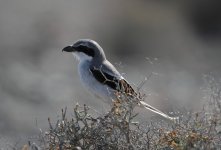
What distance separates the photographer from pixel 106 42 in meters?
24.6

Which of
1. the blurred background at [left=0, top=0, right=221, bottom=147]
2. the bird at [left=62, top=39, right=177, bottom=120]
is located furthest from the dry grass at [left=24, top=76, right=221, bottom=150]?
the blurred background at [left=0, top=0, right=221, bottom=147]

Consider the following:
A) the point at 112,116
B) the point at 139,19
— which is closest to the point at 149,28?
the point at 139,19

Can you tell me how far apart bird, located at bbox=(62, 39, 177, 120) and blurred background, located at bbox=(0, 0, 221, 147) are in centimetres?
890

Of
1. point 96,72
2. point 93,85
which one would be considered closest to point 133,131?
point 93,85

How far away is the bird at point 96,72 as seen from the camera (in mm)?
9188

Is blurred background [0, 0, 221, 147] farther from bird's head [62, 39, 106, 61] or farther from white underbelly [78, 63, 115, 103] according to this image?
white underbelly [78, 63, 115, 103]

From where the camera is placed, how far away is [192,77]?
73.0ft

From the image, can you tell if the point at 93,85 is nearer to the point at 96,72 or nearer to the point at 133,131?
the point at 96,72

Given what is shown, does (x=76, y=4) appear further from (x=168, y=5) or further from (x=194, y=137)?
(x=194, y=137)

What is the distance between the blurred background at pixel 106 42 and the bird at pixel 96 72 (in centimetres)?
890

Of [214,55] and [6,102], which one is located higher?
[214,55]

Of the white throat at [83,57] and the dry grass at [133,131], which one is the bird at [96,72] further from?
the dry grass at [133,131]

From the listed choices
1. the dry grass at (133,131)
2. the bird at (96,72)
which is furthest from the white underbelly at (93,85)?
the dry grass at (133,131)

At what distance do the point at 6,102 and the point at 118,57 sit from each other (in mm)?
5721
